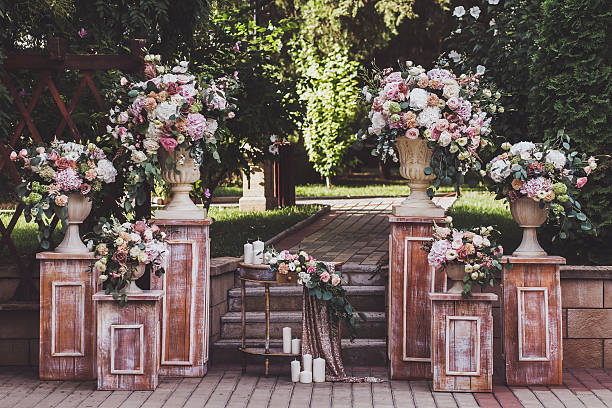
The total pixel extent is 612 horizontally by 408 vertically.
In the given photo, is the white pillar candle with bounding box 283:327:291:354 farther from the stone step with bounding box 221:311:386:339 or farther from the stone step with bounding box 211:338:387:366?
the stone step with bounding box 221:311:386:339

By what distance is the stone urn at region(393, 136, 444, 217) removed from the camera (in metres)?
6.18

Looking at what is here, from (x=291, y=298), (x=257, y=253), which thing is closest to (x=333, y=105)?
(x=291, y=298)

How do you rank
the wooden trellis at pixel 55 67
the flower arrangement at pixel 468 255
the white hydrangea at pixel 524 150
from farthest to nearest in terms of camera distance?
the wooden trellis at pixel 55 67 < the white hydrangea at pixel 524 150 < the flower arrangement at pixel 468 255

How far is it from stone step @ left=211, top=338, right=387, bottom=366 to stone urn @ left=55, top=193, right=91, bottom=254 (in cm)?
131

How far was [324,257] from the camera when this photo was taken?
8.50 m

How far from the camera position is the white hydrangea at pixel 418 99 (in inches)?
232

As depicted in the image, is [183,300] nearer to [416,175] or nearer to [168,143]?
[168,143]

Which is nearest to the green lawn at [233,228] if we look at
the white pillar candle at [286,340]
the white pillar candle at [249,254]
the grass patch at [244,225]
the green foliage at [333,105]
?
the grass patch at [244,225]

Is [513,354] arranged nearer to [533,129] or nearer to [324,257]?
[533,129]

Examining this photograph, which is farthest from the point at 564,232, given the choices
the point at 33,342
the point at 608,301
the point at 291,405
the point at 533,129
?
the point at 33,342

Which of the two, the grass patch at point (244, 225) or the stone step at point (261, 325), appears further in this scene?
the grass patch at point (244, 225)

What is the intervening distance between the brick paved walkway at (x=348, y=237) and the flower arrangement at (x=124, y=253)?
2.20m

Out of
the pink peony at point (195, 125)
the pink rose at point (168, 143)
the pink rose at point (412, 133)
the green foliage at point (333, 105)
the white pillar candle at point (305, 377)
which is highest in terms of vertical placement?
the green foliage at point (333, 105)

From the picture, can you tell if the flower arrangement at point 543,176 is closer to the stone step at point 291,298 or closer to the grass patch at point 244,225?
the stone step at point 291,298
